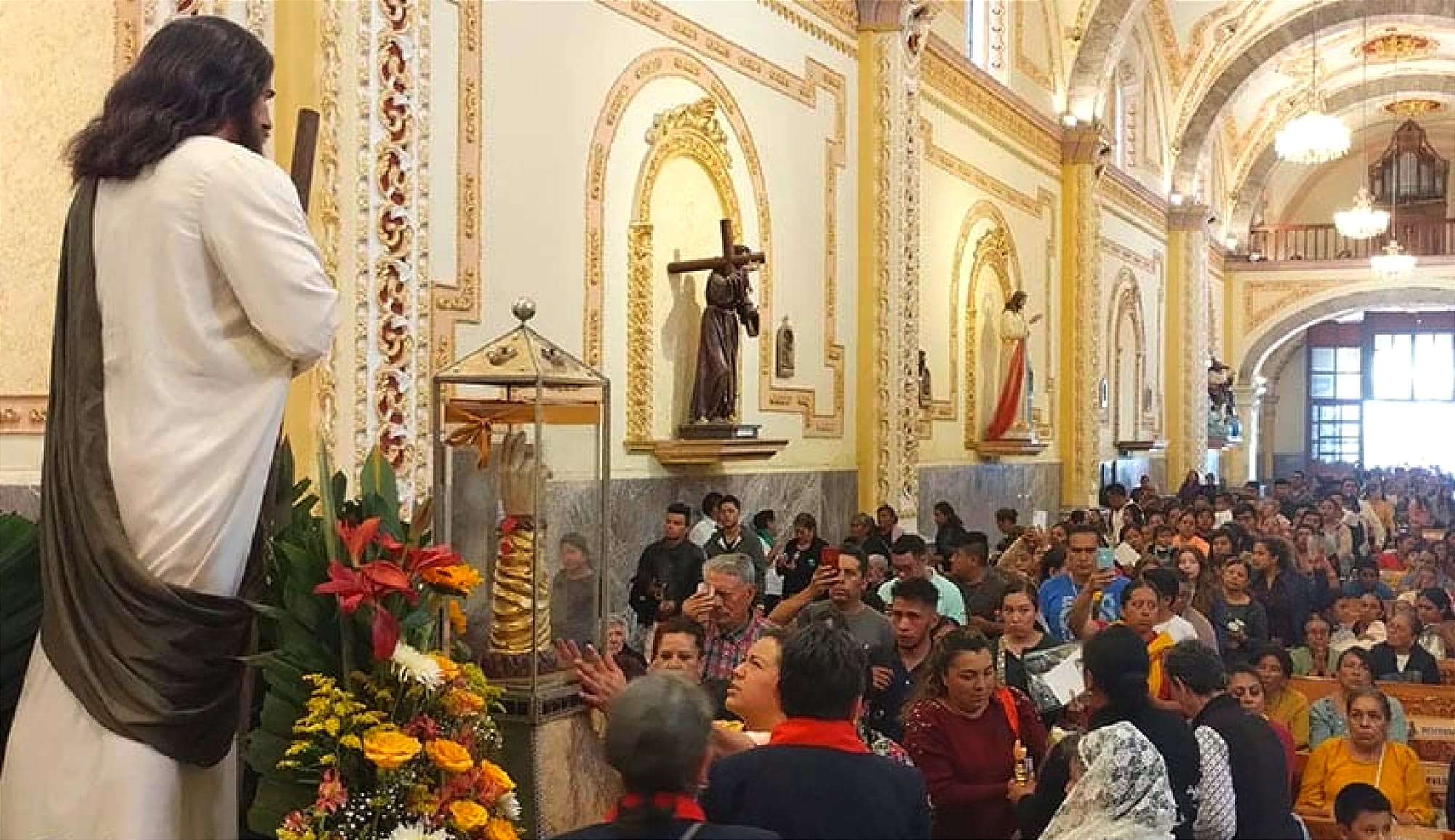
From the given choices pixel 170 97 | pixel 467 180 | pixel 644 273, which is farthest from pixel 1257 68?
pixel 170 97

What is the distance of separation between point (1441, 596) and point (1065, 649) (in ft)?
15.6

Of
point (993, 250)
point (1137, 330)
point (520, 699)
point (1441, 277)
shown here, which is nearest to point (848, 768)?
point (520, 699)

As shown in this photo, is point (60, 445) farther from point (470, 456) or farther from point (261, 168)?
point (470, 456)

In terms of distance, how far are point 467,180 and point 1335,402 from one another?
1285 inches

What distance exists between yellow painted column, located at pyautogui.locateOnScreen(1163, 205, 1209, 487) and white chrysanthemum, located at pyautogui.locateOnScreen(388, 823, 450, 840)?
23504mm

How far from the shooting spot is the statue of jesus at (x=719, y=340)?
1026 cm

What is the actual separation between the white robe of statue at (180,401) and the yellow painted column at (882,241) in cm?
1048

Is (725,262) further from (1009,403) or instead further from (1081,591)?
(1009,403)

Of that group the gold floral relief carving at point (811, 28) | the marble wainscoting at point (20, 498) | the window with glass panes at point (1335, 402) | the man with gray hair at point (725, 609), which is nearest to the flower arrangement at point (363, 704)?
the man with gray hair at point (725, 609)

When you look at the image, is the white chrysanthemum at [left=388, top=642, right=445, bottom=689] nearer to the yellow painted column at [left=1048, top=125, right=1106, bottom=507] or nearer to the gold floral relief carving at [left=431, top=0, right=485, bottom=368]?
the gold floral relief carving at [left=431, top=0, right=485, bottom=368]

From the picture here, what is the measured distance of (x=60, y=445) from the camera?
271 cm

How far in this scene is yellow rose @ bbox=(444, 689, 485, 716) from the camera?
9.50 ft

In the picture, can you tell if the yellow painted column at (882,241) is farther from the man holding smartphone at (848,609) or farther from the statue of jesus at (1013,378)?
the man holding smartphone at (848,609)

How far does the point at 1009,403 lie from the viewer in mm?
16641
